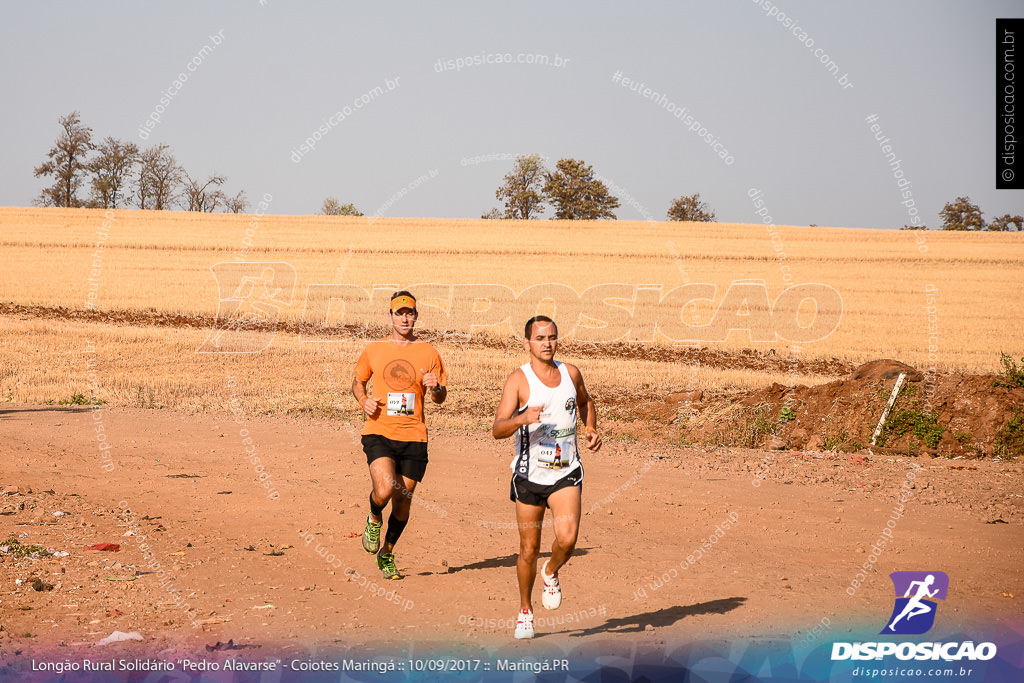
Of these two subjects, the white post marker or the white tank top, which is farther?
the white post marker

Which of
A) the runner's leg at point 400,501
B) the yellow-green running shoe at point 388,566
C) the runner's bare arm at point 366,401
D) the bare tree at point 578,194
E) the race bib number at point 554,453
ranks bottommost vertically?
the yellow-green running shoe at point 388,566

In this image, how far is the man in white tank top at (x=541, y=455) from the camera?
6.06 metres

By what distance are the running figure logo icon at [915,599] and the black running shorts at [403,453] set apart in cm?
373

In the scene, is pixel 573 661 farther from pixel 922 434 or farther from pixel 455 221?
pixel 455 221

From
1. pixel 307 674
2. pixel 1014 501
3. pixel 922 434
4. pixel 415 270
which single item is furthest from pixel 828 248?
pixel 307 674

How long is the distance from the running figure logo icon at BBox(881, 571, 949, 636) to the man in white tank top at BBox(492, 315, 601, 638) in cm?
249

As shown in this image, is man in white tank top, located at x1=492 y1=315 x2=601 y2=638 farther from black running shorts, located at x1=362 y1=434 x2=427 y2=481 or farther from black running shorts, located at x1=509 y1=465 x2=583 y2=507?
black running shorts, located at x1=362 y1=434 x2=427 y2=481

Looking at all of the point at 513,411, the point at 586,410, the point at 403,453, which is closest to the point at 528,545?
the point at 513,411

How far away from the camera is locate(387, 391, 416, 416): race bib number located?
7.35 metres

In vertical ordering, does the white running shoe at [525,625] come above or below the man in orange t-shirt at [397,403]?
below

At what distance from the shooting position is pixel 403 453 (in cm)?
743

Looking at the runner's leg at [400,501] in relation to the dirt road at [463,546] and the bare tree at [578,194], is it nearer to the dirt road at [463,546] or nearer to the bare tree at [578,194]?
the dirt road at [463,546]

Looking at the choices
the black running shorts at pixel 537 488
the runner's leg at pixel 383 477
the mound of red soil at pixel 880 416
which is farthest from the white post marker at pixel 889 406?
the black running shorts at pixel 537 488

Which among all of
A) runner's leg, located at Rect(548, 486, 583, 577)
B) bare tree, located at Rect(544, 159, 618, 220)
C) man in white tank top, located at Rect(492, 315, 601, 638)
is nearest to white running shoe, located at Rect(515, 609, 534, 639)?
man in white tank top, located at Rect(492, 315, 601, 638)
